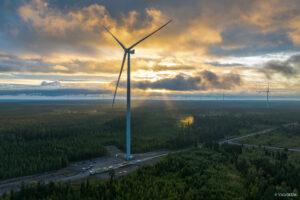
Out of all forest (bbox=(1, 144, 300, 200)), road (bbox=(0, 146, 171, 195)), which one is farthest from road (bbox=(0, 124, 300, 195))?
forest (bbox=(1, 144, 300, 200))

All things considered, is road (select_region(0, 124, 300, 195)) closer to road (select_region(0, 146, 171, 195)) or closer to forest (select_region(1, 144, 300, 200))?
road (select_region(0, 146, 171, 195))

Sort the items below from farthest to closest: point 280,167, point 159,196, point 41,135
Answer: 1. point 41,135
2. point 280,167
3. point 159,196

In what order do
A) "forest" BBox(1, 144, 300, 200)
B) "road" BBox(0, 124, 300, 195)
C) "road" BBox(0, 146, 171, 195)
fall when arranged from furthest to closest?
"road" BBox(0, 124, 300, 195), "road" BBox(0, 146, 171, 195), "forest" BBox(1, 144, 300, 200)

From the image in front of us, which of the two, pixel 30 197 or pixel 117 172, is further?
pixel 117 172

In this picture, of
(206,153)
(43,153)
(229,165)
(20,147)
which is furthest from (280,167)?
(20,147)

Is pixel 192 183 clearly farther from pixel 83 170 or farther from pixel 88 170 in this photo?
pixel 83 170

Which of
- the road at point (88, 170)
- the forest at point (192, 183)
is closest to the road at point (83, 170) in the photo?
the road at point (88, 170)

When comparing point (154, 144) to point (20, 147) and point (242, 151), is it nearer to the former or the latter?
point (242, 151)

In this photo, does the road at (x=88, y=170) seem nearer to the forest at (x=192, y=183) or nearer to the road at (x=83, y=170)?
the road at (x=83, y=170)
